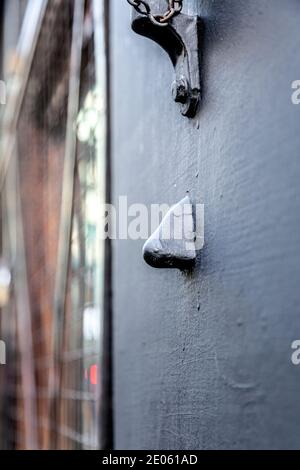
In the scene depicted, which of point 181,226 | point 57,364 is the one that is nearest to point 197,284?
point 181,226

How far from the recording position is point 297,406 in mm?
998

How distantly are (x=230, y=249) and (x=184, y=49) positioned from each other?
1.57ft

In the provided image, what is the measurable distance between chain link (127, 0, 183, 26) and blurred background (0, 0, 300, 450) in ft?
0.06

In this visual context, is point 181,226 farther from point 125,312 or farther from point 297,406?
point 125,312

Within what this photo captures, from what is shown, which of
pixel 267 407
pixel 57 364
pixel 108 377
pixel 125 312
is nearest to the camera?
pixel 267 407

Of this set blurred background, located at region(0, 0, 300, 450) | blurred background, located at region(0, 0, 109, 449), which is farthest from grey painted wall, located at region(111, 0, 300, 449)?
blurred background, located at region(0, 0, 109, 449)

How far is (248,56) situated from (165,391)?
92 centimetres

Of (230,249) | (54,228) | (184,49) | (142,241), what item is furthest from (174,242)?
(54,228)

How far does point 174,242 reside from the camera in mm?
1426

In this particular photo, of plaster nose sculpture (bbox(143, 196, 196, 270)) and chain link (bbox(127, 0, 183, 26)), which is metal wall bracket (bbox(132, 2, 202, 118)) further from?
plaster nose sculpture (bbox(143, 196, 196, 270))

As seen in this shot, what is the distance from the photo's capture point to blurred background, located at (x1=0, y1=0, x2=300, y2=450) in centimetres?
111

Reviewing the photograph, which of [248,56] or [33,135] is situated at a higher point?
[33,135]

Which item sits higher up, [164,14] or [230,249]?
[164,14]

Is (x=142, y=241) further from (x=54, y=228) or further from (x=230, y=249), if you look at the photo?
(x=54, y=228)
